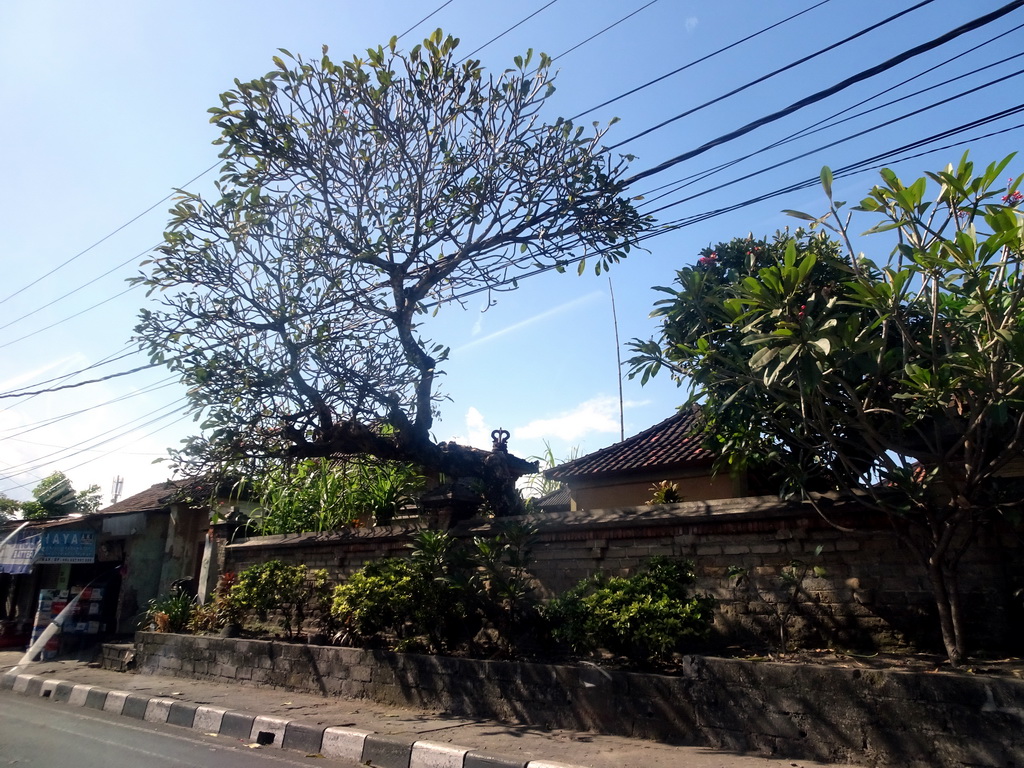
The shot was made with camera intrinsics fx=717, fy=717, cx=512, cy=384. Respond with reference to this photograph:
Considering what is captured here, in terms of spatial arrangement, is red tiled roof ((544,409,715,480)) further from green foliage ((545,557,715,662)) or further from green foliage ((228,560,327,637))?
green foliage ((545,557,715,662))

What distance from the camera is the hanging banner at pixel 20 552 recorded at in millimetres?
15290

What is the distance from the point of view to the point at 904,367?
16.0 ft

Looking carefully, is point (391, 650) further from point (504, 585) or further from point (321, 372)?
point (321, 372)

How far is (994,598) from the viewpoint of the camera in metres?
5.27

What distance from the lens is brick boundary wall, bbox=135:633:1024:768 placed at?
172 inches

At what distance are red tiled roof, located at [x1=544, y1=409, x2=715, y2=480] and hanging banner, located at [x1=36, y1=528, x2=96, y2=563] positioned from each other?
32.8 ft

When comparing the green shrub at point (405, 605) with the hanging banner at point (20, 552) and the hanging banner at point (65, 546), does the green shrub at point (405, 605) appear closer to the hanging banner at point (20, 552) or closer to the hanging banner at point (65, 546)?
the hanging banner at point (65, 546)

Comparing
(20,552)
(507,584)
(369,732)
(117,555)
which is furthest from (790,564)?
(20,552)

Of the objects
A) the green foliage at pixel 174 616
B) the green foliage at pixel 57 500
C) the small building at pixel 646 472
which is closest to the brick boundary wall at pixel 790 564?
the small building at pixel 646 472

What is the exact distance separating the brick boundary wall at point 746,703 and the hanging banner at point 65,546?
33.8 feet

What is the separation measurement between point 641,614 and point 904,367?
2.76m

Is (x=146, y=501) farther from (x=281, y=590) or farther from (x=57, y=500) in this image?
(x=281, y=590)

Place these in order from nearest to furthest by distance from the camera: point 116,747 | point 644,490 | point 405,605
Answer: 1. point 116,747
2. point 405,605
3. point 644,490

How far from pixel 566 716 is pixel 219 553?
8130mm
